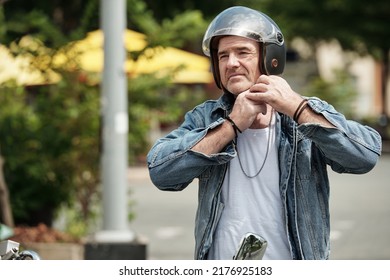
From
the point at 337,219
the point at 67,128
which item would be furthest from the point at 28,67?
the point at 337,219

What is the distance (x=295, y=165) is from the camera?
327cm

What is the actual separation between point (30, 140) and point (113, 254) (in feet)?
7.31

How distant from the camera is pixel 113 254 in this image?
1005 centimetres

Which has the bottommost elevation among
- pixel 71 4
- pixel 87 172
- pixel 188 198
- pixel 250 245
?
pixel 250 245

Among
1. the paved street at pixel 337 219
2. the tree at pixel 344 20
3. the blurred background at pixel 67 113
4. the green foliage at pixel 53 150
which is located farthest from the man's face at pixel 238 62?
the tree at pixel 344 20

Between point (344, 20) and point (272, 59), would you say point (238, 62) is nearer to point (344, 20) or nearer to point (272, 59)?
point (272, 59)

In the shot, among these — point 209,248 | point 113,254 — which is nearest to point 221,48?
point 209,248

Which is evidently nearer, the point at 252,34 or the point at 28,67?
the point at 252,34

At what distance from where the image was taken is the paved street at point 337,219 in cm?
1236

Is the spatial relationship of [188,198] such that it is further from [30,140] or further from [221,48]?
[221,48]

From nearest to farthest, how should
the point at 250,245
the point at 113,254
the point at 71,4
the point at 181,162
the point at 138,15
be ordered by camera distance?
1. the point at 250,245
2. the point at 181,162
3. the point at 113,254
4. the point at 138,15
5. the point at 71,4

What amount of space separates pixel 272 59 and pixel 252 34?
0.39 ft

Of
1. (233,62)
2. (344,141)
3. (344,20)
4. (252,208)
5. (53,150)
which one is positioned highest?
(344,20)

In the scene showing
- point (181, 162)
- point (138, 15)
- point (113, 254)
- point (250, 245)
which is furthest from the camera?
point (138, 15)
